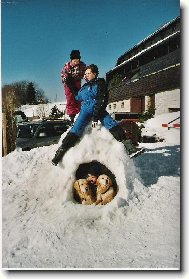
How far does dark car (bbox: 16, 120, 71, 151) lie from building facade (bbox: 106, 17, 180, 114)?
2.07ft

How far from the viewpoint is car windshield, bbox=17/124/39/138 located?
358 centimetres

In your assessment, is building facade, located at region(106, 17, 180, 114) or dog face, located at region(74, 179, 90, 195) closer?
dog face, located at region(74, 179, 90, 195)

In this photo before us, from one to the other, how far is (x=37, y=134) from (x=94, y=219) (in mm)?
1723

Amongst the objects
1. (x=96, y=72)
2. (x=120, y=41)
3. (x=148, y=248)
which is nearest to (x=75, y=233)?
(x=148, y=248)

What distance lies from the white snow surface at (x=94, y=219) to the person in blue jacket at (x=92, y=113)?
5 cm

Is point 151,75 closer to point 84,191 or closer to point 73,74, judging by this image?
point 73,74

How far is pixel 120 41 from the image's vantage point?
283 cm

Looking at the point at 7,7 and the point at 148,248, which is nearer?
the point at 148,248

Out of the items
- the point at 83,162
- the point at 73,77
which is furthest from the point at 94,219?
the point at 73,77

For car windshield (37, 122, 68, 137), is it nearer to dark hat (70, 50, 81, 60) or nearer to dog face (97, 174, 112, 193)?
dark hat (70, 50, 81, 60)

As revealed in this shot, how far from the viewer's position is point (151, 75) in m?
3.65

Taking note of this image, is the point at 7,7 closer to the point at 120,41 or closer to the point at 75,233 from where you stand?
the point at 120,41

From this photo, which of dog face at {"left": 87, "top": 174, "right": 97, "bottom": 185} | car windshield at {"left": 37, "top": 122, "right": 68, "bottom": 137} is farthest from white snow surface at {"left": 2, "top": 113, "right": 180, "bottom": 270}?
car windshield at {"left": 37, "top": 122, "right": 68, "bottom": 137}

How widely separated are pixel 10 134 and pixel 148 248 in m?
1.90
